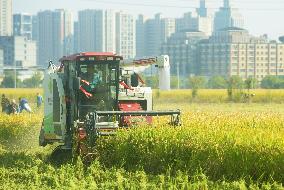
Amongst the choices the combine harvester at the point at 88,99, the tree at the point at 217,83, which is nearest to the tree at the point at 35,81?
the tree at the point at 217,83

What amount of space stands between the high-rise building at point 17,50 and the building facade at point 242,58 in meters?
48.3

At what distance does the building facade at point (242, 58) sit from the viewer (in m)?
152

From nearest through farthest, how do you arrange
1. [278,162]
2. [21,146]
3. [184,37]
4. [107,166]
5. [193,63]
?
[278,162], [107,166], [21,146], [193,63], [184,37]

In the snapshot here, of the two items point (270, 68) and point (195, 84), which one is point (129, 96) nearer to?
point (195, 84)

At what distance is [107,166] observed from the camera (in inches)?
590

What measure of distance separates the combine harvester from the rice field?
85 centimetres

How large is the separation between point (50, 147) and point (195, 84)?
5420 cm

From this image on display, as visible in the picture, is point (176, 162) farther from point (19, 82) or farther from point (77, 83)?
point (19, 82)

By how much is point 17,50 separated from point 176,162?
173 meters

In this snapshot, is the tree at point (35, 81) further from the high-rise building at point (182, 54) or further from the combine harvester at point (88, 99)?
the combine harvester at point (88, 99)

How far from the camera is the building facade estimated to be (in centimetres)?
15238

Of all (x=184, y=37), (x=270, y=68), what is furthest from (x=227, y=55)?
(x=184, y=37)

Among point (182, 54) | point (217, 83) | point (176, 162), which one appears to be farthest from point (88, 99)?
point (182, 54)

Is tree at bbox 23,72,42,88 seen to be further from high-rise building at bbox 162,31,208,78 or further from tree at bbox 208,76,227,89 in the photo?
high-rise building at bbox 162,31,208,78
